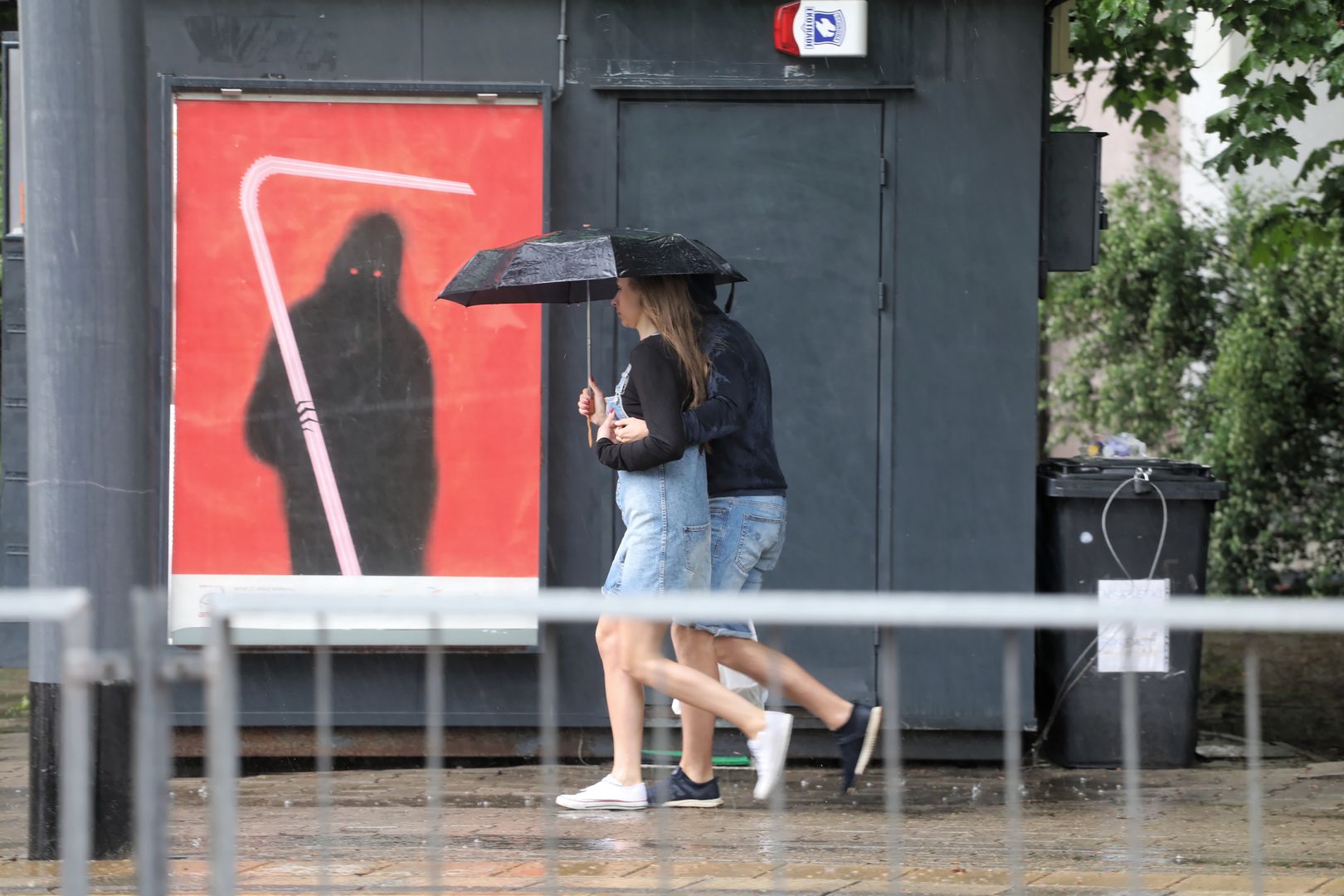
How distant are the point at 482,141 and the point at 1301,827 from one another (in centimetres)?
388

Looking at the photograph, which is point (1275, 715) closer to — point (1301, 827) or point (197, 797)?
point (1301, 827)

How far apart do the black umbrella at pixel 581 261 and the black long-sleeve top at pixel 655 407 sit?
26cm

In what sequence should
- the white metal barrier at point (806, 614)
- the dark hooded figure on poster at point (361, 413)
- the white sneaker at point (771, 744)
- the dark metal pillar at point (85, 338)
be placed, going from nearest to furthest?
1. the white metal barrier at point (806, 614)
2. the dark metal pillar at point (85, 338)
3. the white sneaker at point (771, 744)
4. the dark hooded figure on poster at point (361, 413)

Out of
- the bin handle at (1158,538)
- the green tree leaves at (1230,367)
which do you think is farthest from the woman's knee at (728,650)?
the green tree leaves at (1230,367)

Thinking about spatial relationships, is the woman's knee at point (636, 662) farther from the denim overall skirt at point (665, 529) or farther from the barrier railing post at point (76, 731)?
the barrier railing post at point (76, 731)

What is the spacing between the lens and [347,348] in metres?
6.16

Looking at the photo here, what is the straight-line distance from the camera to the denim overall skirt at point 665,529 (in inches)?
195

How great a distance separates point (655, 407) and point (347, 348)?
178 centimetres

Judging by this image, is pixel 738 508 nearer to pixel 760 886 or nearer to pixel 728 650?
pixel 728 650

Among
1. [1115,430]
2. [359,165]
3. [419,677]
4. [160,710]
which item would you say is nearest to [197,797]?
[419,677]

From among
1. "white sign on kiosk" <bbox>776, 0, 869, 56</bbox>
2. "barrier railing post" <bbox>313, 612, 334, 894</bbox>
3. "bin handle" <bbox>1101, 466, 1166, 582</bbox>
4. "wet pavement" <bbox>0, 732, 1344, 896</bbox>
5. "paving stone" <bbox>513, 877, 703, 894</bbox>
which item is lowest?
"wet pavement" <bbox>0, 732, 1344, 896</bbox>

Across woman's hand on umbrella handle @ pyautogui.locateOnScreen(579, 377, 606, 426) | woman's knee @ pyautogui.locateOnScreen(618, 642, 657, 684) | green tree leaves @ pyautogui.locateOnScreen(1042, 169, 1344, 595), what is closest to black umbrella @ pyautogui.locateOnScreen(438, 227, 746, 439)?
woman's hand on umbrella handle @ pyautogui.locateOnScreen(579, 377, 606, 426)

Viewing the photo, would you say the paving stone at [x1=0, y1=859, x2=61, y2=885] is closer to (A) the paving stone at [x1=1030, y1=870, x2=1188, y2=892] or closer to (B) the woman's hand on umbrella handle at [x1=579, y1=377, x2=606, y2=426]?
(B) the woman's hand on umbrella handle at [x1=579, y1=377, x2=606, y2=426]

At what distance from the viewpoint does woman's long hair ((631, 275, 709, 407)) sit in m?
5.02
